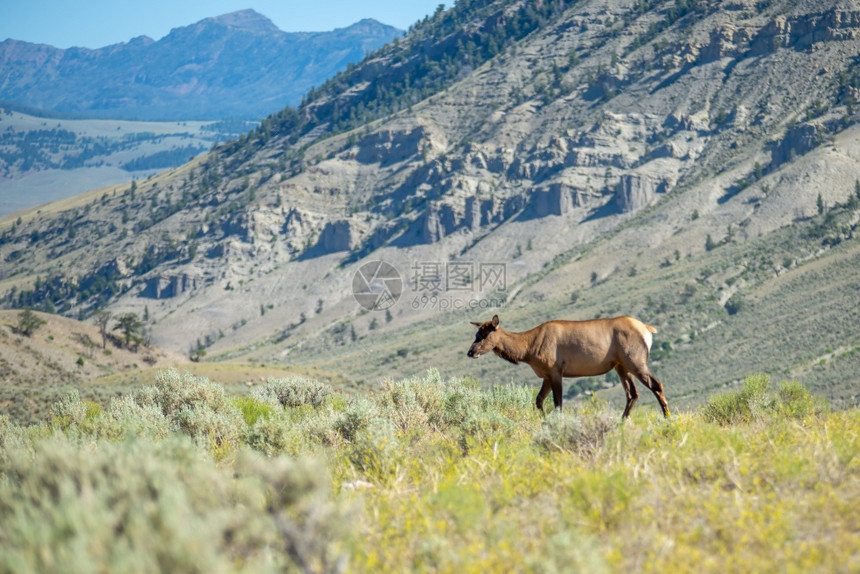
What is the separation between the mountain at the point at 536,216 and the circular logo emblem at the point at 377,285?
468 mm

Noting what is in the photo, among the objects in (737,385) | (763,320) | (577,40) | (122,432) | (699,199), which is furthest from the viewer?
(577,40)

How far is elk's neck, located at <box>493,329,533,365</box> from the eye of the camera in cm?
1276

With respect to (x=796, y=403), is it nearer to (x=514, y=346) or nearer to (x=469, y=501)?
(x=514, y=346)

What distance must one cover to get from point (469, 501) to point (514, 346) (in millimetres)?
5659

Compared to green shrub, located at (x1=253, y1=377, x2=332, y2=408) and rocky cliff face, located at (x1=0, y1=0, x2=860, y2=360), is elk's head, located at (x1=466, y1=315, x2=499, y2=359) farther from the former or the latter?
rocky cliff face, located at (x1=0, y1=0, x2=860, y2=360)

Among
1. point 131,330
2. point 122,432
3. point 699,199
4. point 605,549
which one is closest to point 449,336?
point 131,330

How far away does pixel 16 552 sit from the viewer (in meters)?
5.67

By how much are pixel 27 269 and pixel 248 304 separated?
56.5 m

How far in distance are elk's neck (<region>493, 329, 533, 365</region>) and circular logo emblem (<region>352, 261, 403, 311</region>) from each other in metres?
92.5

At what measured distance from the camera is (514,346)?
1293cm

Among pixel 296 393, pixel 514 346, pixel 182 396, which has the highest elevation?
pixel 514 346

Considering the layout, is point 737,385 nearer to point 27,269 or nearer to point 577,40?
point 577,40

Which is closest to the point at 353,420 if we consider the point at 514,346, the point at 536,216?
the point at 514,346

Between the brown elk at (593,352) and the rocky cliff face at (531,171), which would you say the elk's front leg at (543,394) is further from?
the rocky cliff face at (531,171)
